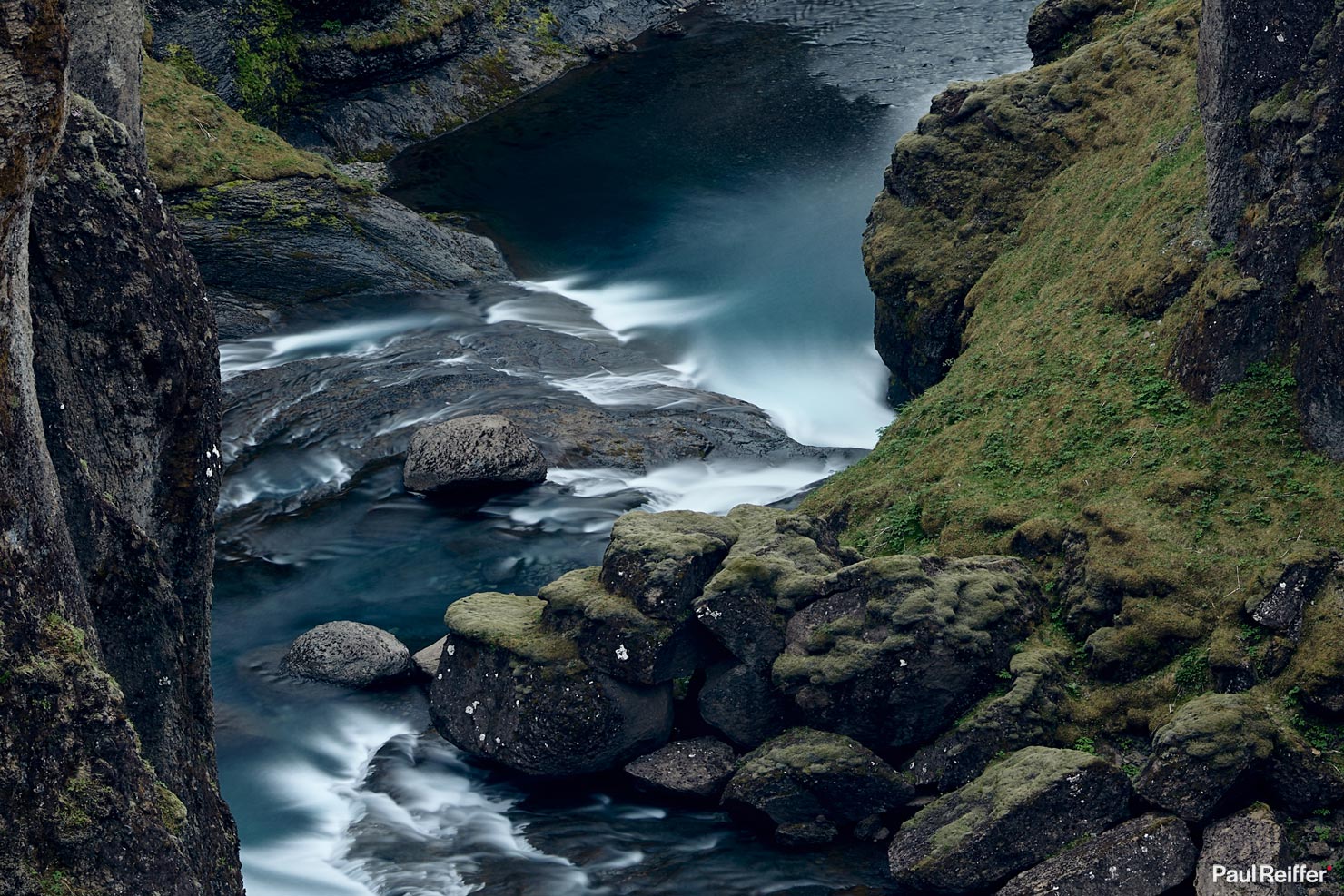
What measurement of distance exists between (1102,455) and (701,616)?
19.7 feet

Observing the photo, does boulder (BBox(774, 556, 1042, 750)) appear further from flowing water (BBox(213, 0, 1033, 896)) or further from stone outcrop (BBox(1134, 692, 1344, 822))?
stone outcrop (BBox(1134, 692, 1344, 822))

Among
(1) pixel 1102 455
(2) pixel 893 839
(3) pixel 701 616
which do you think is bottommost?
(2) pixel 893 839

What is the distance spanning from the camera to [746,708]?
54.3 ft

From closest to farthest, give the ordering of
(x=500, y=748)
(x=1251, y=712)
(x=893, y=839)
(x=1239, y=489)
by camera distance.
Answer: (x=1251, y=712) < (x=893, y=839) < (x=1239, y=489) < (x=500, y=748)

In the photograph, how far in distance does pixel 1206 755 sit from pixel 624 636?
710 cm

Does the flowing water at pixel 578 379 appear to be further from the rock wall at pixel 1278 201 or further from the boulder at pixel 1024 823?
the rock wall at pixel 1278 201

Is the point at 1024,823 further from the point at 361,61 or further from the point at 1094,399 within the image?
the point at 361,61

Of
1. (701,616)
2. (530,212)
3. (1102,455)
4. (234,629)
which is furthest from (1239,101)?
(530,212)

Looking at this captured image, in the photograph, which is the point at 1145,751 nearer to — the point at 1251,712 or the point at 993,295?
the point at 1251,712

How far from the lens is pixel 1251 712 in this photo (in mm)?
13266

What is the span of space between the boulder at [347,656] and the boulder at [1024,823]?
877 cm

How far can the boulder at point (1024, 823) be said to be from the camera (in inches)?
532

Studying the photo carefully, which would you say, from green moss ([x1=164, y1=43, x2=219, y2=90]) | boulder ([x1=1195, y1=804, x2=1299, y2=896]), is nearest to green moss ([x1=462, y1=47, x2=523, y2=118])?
green moss ([x1=164, y1=43, x2=219, y2=90])

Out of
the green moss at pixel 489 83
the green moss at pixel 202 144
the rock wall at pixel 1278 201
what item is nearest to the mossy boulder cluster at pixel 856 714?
the rock wall at pixel 1278 201
